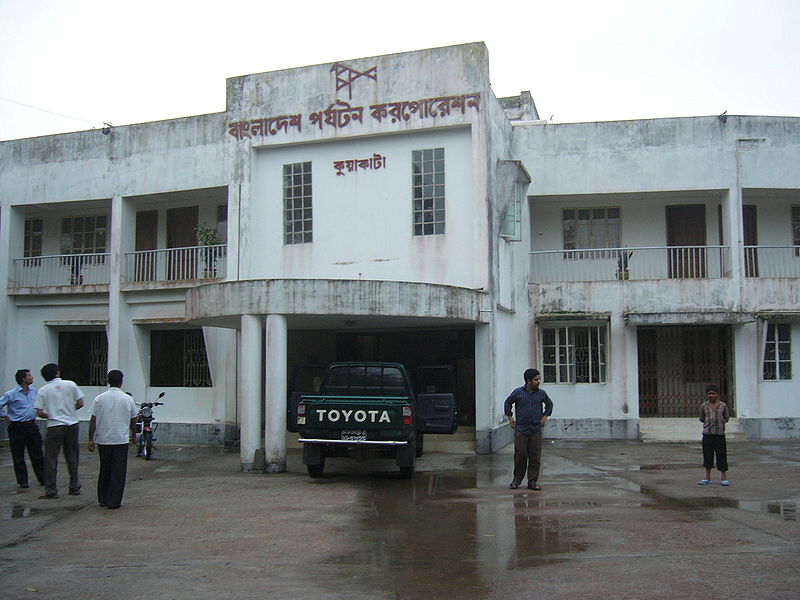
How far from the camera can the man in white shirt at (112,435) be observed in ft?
32.3

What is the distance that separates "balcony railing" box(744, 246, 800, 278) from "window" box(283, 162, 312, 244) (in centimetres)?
1060

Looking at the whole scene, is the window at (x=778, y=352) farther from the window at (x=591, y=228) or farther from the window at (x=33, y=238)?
the window at (x=33, y=238)

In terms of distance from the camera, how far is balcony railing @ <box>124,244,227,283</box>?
19.6m

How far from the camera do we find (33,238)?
22.7 metres

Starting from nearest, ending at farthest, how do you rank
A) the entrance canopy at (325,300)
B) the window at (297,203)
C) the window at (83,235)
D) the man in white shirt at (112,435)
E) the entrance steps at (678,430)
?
the man in white shirt at (112,435), the entrance canopy at (325,300), the window at (297,203), the entrance steps at (678,430), the window at (83,235)

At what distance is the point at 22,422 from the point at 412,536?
21.2 ft

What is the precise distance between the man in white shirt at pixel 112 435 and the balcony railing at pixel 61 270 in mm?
11936

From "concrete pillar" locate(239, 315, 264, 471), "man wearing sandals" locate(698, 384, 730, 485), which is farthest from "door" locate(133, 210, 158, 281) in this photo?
"man wearing sandals" locate(698, 384, 730, 485)

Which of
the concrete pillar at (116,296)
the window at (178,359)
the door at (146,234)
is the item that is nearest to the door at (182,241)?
the door at (146,234)

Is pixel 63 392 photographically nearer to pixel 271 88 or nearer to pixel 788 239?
pixel 271 88

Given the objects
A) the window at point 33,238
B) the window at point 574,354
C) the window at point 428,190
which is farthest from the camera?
the window at point 33,238

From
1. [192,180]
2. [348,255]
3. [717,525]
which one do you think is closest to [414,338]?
[348,255]

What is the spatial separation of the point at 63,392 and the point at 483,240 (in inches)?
338

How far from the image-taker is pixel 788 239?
1988 centimetres
